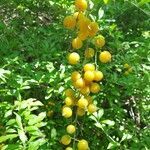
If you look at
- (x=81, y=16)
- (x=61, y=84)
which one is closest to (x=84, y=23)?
(x=81, y=16)

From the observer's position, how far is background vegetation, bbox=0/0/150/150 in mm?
2523

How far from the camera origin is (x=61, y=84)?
2754 mm

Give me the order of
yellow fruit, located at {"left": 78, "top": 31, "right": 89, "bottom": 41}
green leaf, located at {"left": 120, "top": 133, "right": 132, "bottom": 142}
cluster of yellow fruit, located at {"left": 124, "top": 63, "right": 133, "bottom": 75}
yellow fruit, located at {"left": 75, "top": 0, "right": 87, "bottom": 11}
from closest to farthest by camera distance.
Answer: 1. yellow fruit, located at {"left": 75, "top": 0, "right": 87, "bottom": 11}
2. yellow fruit, located at {"left": 78, "top": 31, "right": 89, "bottom": 41}
3. green leaf, located at {"left": 120, "top": 133, "right": 132, "bottom": 142}
4. cluster of yellow fruit, located at {"left": 124, "top": 63, "right": 133, "bottom": 75}

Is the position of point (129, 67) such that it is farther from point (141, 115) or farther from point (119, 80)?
point (141, 115)

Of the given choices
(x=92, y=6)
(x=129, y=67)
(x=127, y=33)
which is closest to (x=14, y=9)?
(x=127, y=33)

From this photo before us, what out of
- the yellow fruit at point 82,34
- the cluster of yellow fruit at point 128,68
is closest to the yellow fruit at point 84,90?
the yellow fruit at point 82,34

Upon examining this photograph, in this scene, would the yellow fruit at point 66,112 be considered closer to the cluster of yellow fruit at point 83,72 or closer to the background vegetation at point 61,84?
the cluster of yellow fruit at point 83,72

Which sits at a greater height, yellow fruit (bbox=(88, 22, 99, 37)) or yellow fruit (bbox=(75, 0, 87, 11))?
yellow fruit (bbox=(75, 0, 87, 11))

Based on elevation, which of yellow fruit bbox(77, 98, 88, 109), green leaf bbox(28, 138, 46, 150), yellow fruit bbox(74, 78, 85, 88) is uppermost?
yellow fruit bbox(74, 78, 85, 88)

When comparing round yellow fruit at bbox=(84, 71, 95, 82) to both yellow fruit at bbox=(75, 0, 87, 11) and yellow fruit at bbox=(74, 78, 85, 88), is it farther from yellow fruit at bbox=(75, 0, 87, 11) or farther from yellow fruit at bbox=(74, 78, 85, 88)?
yellow fruit at bbox=(75, 0, 87, 11)

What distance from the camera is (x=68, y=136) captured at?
248 centimetres

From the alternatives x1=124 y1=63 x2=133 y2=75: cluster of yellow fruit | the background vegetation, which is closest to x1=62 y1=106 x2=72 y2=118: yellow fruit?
the background vegetation

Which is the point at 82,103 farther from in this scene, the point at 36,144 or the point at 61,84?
the point at 61,84

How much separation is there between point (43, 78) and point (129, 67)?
25.4 inches
